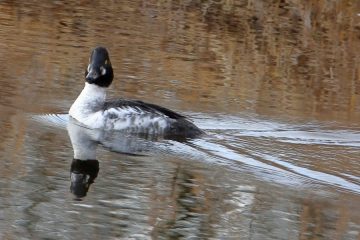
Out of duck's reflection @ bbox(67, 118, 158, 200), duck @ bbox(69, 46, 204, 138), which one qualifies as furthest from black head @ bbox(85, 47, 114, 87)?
duck's reflection @ bbox(67, 118, 158, 200)

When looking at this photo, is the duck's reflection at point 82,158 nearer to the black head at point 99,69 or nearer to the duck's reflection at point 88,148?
the duck's reflection at point 88,148

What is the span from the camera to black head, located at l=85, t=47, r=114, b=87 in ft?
43.2

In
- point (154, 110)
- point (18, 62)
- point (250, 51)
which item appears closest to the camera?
point (154, 110)

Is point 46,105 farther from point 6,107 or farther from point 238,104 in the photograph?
point 238,104

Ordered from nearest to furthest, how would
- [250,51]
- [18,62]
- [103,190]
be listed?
[103,190] → [18,62] → [250,51]

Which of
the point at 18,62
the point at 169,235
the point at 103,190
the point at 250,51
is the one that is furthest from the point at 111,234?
the point at 250,51

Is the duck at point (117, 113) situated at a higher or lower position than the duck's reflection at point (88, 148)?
higher

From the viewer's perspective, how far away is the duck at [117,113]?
499 inches

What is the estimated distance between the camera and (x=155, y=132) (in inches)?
507

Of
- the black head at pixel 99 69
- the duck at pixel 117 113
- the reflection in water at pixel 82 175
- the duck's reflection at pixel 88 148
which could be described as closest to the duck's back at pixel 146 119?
the duck at pixel 117 113

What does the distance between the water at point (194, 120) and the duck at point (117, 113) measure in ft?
0.64

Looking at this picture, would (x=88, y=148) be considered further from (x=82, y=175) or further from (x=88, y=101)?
(x=88, y=101)

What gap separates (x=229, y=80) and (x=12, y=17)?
13.0 feet

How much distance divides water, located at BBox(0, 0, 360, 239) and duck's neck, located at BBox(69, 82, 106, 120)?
17 cm
